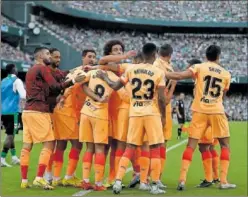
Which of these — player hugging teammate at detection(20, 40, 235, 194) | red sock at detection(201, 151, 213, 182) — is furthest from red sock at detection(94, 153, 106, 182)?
red sock at detection(201, 151, 213, 182)

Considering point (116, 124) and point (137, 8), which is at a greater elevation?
point (137, 8)

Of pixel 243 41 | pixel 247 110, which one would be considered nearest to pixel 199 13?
pixel 243 41

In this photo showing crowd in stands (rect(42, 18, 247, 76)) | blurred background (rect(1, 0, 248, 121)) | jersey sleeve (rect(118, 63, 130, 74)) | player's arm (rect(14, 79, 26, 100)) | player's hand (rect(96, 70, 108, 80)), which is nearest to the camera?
player's hand (rect(96, 70, 108, 80))

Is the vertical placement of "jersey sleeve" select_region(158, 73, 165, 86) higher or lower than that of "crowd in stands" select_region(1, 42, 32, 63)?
lower

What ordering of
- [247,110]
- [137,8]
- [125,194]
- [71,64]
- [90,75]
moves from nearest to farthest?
[125,194] < [90,75] < [71,64] < [247,110] < [137,8]

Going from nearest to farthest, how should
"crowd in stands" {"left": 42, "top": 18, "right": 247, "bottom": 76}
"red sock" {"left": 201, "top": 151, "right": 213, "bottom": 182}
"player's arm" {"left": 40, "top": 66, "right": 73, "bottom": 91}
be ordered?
"player's arm" {"left": 40, "top": 66, "right": 73, "bottom": 91}, "red sock" {"left": 201, "top": 151, "right": 213, "bottom": 182}, "crowd in stands" {"left": 42, "top": 18, "right": 247, "bottom": 76}

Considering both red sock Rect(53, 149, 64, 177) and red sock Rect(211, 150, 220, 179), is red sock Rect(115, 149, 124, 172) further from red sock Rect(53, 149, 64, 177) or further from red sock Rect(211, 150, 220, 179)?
red sock Rect(211, 150, 220, 179)

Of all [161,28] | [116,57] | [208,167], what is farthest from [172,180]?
[161,28]

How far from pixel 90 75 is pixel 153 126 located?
1.31 metres

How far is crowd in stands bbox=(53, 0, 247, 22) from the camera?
5438 cm

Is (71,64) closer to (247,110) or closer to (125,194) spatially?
(247,110)

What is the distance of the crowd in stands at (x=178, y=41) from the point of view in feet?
168

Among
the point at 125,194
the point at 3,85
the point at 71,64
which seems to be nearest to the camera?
the point at 125,194

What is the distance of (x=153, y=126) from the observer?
26.9ft
